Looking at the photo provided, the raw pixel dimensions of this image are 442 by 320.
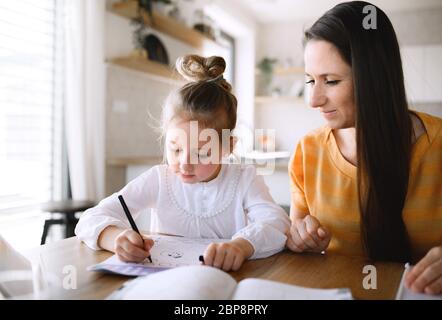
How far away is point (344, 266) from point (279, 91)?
17.2ft

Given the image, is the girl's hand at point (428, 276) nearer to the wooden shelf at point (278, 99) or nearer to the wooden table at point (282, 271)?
the wooden table at point (282, 271)

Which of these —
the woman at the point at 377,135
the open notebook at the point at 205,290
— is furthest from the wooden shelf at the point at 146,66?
the open notebook at the point at 205,290

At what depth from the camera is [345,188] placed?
0.97 meters

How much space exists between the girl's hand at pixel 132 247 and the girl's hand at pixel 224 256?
110mm

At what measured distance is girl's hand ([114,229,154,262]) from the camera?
0.68m

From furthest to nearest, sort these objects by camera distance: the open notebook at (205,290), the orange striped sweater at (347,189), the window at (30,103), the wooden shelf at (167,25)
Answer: the wooden shelf at (167,25)
the window at (30,103)
the orange striped sweater at (347,189)
the open notebook at (205,290)

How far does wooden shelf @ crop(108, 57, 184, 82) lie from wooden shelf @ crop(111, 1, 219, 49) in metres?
0.32

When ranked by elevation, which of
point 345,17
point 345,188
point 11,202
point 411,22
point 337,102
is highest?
point 411,22

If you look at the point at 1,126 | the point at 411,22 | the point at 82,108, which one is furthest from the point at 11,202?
the point at 411,22

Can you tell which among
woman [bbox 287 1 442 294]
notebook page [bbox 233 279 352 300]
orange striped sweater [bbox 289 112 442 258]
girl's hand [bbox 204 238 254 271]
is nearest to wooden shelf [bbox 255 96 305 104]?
orange striped sweater [bbox 289 112 442 258]

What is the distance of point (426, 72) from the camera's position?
16.3 feet

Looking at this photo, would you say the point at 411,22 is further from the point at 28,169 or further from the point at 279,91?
the point at 28,169

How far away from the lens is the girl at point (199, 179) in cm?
93

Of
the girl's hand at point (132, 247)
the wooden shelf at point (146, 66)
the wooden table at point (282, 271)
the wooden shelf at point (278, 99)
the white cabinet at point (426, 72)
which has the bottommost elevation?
the wooden table at point (282, 271)
